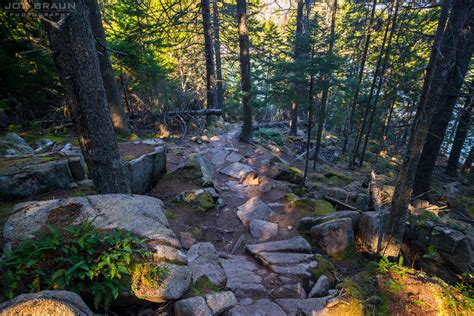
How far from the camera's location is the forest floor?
3491 millimetres

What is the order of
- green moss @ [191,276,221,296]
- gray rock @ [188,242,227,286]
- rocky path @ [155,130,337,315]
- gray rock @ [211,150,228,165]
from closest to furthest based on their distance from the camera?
green moss @ [191,276,221,296]
gray rock @ [188,242,227,286]
rocky path @ [155,130,337,315]
gray rock @ [211,150,228,165]

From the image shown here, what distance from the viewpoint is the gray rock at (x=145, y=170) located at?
653cm

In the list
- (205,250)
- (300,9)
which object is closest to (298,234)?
(205,250)

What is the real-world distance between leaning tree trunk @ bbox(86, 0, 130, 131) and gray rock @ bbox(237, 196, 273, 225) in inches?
238

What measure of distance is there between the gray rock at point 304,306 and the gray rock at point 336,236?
2.07 m

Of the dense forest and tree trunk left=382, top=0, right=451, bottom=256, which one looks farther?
tree trunk left=382, top=0, right=451, bottom=256

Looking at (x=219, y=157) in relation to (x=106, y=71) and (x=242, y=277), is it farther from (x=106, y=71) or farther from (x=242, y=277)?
(x=242, y=277)

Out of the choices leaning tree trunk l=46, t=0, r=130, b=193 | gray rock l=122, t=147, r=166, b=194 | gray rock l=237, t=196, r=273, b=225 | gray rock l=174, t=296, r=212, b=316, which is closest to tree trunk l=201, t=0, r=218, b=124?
gray rock l=122, t=147, r=166, b=194

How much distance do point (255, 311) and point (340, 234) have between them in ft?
10.1

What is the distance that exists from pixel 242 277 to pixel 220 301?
4.41 feet

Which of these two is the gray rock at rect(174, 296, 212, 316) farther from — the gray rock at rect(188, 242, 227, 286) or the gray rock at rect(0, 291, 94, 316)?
the gray rock at rect(0, 291, 94, 316)

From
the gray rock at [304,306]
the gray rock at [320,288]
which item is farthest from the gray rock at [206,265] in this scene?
the gray rock at [320,288]

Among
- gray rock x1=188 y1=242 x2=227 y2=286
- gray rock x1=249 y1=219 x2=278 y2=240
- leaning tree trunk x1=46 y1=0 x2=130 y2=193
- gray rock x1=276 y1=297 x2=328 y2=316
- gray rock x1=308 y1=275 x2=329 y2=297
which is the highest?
leaning tree trunk x1=46 y1=0 x2=130 y2=193

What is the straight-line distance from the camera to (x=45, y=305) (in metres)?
2.07
